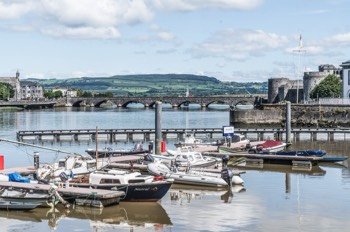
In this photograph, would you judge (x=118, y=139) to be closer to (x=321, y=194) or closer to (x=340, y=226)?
(x=321, y=194)

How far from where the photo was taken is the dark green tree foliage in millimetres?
132500

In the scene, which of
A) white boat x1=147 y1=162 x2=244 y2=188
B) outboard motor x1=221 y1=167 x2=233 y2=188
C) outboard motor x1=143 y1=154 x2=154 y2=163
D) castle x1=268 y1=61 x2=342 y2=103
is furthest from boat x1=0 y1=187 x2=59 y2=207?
castle x1=268 y1=61 x2=342 y2=103

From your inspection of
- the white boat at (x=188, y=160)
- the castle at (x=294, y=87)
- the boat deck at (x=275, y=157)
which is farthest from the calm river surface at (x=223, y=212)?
the castle at (x=294, y=87)

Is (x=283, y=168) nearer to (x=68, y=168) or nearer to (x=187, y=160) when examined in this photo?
(x=187, y=160)

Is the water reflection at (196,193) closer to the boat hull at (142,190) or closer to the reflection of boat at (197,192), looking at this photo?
the reflection of boat at (197,192)

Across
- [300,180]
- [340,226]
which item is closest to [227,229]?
[340,226]

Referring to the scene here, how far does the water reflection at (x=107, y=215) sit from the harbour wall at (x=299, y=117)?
72378mm

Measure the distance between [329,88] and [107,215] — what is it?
358ft

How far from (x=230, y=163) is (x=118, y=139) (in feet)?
84.2

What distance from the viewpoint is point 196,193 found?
34594mm

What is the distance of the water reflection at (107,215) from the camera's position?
28078 millimetres

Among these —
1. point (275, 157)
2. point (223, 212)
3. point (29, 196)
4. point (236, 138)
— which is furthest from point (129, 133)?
point (223, 212)

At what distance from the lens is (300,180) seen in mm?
40000

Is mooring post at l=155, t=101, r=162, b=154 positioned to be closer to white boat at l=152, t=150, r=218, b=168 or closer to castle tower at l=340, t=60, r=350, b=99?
white boat at l=152, t=150, r=218, b=168
